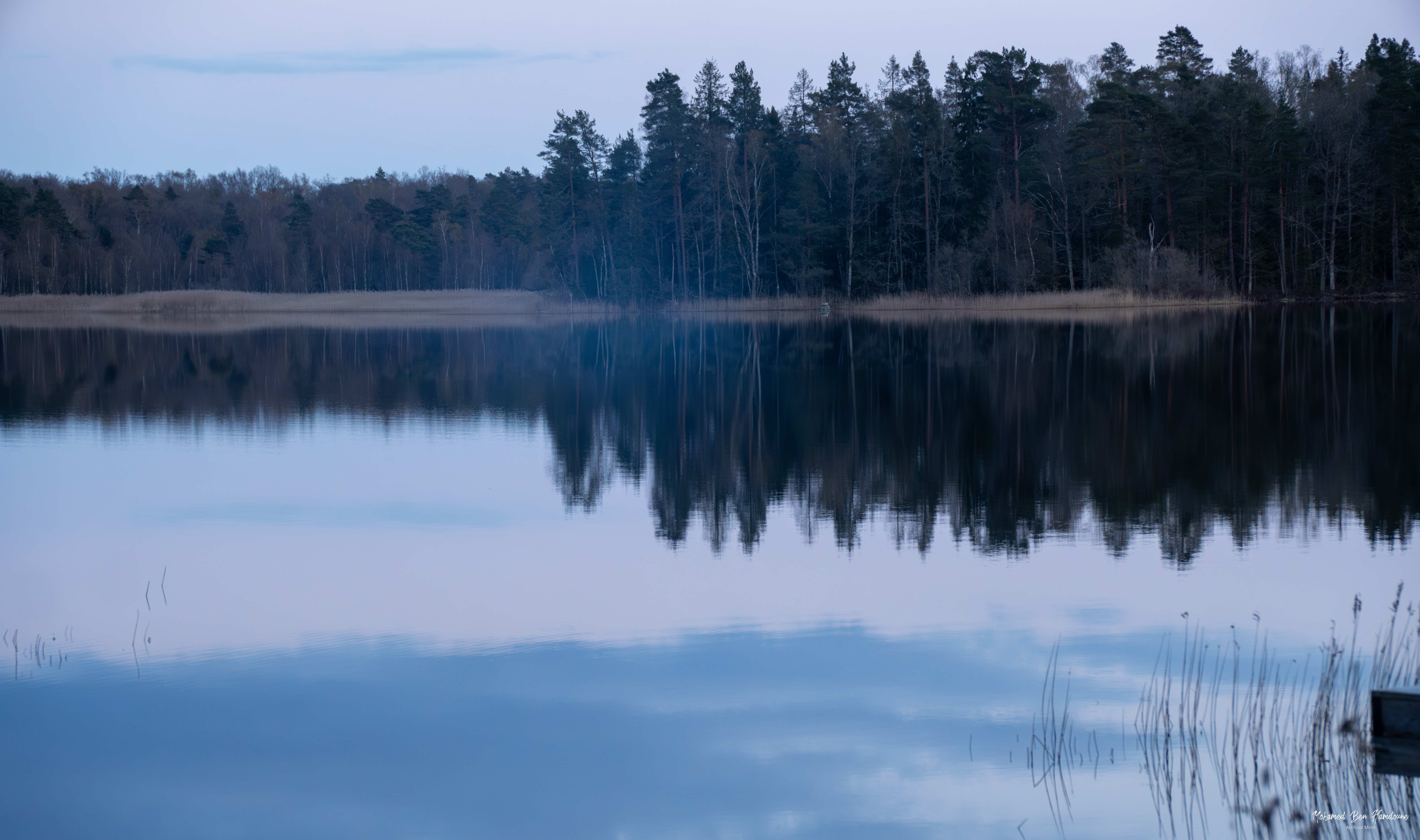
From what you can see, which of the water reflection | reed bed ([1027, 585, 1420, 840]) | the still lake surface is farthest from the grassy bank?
reed bed ([1027, 585, 1420, 840])

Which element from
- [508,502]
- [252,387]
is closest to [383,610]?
[508,502]

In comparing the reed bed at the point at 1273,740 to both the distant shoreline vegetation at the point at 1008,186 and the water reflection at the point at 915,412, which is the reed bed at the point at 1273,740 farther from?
the distant shoreline vegetation at the point at 1008,186

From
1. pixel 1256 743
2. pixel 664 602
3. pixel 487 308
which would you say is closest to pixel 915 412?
pixel 664 602

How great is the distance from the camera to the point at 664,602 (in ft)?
26.6

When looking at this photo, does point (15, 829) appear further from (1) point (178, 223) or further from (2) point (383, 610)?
(1) point (178, 223)

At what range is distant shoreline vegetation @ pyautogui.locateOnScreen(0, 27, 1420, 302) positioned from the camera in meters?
52.5

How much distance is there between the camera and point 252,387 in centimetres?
2561

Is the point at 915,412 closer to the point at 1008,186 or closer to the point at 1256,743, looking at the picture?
the point at 1256,743

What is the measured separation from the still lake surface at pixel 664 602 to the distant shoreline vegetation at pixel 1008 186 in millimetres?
35695

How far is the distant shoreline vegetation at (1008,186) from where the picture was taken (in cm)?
5253

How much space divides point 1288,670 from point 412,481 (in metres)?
9.95

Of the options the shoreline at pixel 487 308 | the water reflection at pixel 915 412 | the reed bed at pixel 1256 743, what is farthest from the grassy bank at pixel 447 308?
the reed bed at pixel 1256 743

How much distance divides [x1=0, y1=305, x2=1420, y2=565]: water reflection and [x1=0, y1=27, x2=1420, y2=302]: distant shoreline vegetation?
47.2 feet

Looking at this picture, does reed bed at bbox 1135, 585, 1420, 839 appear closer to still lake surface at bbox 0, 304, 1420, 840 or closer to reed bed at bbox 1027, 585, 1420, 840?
reed bed at bbox 1027, 585, 1420, 840
